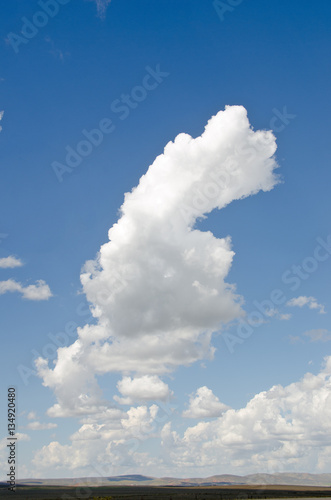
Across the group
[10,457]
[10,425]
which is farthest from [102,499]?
[10,425]

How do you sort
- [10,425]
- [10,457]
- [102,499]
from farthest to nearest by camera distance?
[102,499]
[10,457]
[10,425]

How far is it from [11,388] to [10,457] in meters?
15.9

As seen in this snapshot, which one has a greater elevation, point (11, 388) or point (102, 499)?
point (11, 388)

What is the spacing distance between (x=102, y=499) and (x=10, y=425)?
244 feet

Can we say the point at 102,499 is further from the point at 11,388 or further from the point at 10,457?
the point at 11,388

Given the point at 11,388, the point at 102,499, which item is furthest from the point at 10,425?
the point at 102,499

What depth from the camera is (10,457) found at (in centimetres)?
9900

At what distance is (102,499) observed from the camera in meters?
149

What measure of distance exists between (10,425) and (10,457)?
12.1 m

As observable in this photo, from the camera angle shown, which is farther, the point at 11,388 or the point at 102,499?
the point at 102,499

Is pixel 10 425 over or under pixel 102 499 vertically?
over

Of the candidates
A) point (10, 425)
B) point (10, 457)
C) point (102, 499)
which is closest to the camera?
point (10, 425)

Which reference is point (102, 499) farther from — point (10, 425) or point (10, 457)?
point (10, 425)

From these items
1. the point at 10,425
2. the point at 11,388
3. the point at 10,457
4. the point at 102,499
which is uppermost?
the point at 11,388
